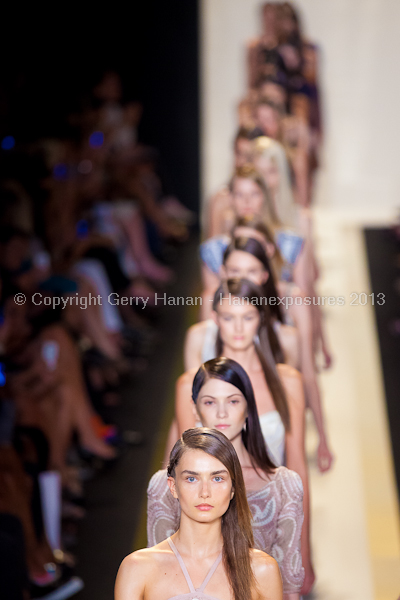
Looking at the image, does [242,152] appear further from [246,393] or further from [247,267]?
[246,393]

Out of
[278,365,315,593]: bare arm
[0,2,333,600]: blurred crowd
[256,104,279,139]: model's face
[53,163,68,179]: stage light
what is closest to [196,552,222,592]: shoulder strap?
[0,2,333,600]: blurred crowd

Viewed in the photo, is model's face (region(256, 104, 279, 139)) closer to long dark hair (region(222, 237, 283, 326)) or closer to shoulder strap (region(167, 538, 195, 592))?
long dark hair (region(222, 237, 283, 326))

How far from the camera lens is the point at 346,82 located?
27.6ft

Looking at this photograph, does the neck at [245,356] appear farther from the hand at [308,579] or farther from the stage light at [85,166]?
the stage light at [85,166]

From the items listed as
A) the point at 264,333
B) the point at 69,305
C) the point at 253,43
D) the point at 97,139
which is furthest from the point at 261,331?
the point at 253,43

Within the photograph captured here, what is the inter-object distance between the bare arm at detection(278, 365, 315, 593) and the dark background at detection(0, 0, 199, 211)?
4563mm

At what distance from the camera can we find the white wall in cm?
834

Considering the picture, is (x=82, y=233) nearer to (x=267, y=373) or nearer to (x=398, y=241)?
(x=398, y=241)

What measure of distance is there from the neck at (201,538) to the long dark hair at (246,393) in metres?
0.47

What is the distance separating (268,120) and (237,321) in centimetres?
305

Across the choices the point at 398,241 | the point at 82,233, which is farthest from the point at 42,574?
the point at 398,241

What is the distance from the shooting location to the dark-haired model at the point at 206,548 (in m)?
1.82

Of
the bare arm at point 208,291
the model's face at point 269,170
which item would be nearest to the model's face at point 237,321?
the bare arm at point 208,291

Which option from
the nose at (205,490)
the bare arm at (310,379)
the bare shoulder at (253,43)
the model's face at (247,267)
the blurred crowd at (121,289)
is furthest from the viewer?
the bare shoulder at (253,43)
